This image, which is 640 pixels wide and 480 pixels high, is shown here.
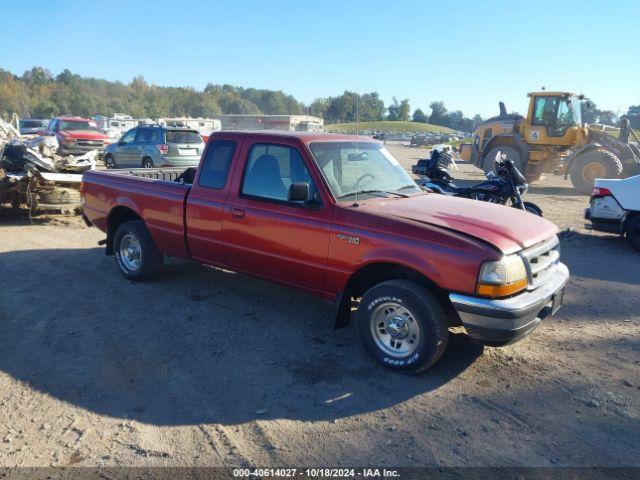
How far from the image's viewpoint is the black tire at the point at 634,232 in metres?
8.03

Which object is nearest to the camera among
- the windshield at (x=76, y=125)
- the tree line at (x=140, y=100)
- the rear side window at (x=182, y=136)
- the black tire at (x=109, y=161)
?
the rear side window at (x=182, y=136)

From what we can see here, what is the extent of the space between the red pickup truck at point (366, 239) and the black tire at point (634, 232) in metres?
4.64

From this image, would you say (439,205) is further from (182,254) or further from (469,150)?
(469,150)

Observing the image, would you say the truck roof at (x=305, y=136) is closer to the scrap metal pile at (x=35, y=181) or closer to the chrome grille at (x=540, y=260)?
the chrome grille at (x=540, y=260)

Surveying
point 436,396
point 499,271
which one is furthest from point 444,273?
point 436,396

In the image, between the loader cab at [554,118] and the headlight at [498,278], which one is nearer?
the headlight at [498,278]

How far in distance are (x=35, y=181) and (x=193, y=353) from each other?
705 cm

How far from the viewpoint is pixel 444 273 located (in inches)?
143

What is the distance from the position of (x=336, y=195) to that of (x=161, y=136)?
1193cm

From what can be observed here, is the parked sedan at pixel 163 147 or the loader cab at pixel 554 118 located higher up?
the loader cab at pixel 554 118

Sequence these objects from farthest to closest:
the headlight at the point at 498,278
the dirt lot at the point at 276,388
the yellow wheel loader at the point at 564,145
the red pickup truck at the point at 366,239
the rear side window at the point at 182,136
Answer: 1. the yellow wheel loader at the point at 564,145
2. the rear side window at the point at 182,136
3. the red pickup truck at the point at 366,239
4. the headlight at the point at 498,278
5. the dirt lot at the point at 276,388

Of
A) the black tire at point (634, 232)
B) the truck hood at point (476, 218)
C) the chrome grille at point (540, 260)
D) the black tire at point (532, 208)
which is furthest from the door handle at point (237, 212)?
the black tire at point (634, 232)

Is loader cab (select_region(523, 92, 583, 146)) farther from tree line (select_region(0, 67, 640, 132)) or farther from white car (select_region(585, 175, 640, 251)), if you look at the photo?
tree line (select_region(0, 67, 640, 132))

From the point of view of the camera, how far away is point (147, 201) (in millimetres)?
5738
